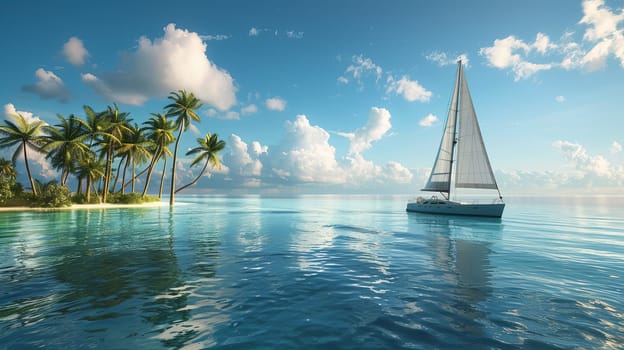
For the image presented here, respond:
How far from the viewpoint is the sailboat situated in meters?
33.7

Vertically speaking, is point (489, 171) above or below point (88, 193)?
above

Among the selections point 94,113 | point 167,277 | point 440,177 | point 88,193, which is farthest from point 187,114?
point 167,277

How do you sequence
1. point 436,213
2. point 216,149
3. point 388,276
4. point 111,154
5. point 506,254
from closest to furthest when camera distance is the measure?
point 388,276
point 506,254
point 436,213
point 111,154
point 216,149

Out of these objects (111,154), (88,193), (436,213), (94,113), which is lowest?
(436,213)

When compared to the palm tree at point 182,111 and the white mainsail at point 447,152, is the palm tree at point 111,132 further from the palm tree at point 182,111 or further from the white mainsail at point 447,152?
the white mainsail at point 447,152

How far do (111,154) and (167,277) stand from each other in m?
48.7

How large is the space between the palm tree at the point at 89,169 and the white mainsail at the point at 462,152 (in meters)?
52.2

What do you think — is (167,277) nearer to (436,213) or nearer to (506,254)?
(506,254)

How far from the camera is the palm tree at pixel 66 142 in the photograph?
38.2 metres

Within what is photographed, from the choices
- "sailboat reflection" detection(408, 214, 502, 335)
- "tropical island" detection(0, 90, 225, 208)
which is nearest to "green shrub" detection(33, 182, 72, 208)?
"tropical island" detection(0, 90, 225, 208)

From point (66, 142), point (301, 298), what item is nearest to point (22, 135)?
point (66, 142)

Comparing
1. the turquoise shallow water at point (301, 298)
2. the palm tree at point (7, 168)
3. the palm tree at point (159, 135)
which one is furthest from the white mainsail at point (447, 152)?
the palm tree at point (7, 168)

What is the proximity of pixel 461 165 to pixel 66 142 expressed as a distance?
55304 millimetres

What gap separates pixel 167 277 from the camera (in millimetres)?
7762
